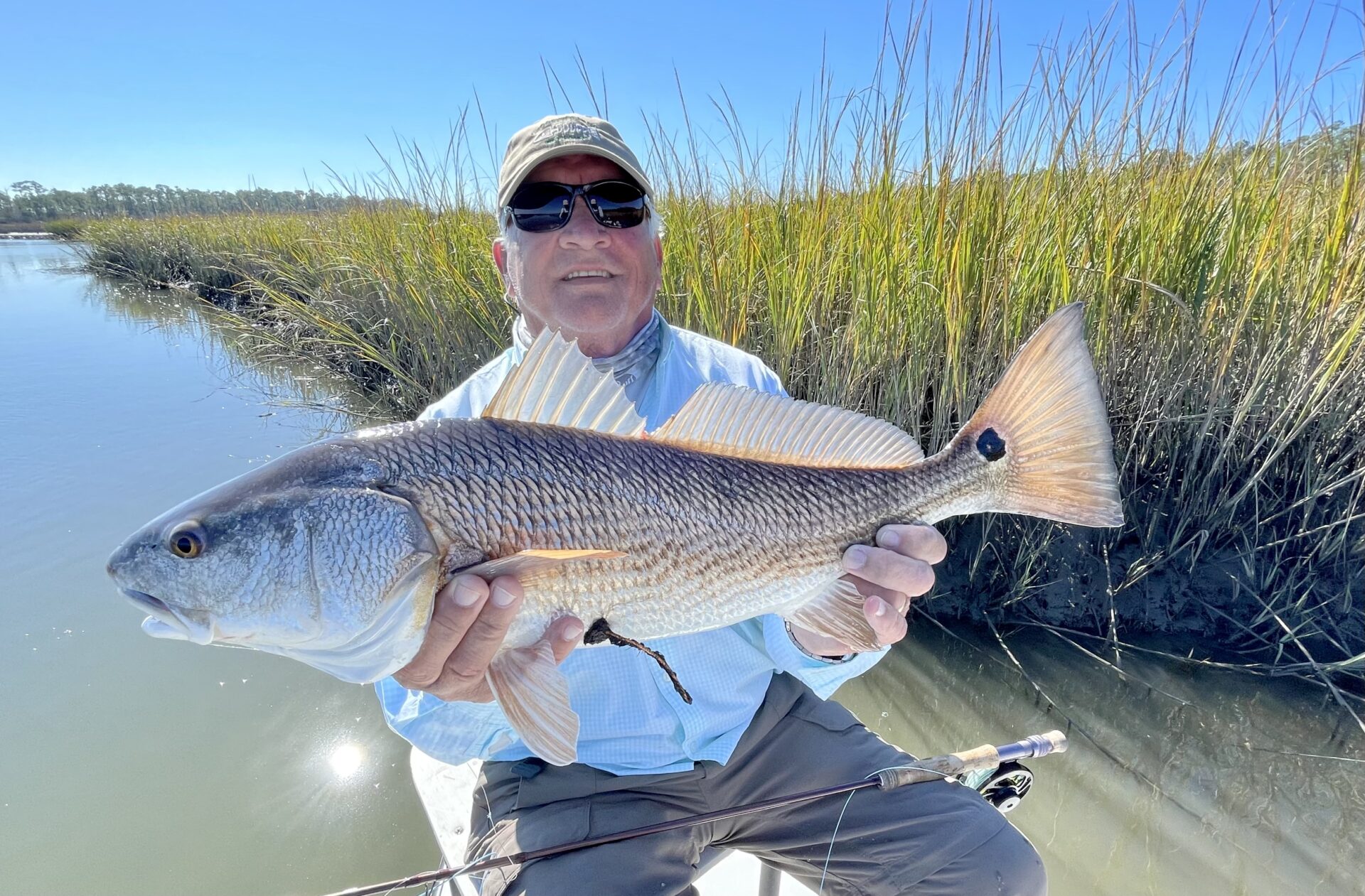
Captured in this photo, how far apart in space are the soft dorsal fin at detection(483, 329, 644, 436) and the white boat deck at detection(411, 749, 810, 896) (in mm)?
1439

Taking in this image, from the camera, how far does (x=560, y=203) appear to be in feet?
7.80

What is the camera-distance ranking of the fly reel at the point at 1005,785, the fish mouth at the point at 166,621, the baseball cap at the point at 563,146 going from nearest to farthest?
the fish mouth at the point at 166,621 → the fly reel at the point at 1005,785 → the baseball cap at the point at 563,146

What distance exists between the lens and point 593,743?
1.97 m

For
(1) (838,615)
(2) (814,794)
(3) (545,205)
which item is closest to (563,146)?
(3) (545,205)

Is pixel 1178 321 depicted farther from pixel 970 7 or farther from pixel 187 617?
pixel 187 617

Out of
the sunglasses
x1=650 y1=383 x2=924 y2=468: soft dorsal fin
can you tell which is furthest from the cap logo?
x1=650 y1=383 x2=924 y2=468: soft dorsal fin

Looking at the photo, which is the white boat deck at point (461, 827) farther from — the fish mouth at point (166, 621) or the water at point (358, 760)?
the fish mouth at point (166, 621)

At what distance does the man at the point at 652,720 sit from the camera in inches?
67.8

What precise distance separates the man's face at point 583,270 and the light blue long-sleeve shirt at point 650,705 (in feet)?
3.73

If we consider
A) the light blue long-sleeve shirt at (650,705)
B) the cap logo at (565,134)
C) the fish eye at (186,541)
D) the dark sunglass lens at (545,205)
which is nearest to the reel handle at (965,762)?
the light blue long-sleeve shirt at (650,705)

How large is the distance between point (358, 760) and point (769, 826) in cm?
211

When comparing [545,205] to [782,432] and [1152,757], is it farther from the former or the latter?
[1152,757]

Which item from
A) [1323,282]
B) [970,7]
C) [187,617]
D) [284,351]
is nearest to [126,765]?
[187,617]

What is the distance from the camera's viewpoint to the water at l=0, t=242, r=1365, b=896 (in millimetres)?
2525
